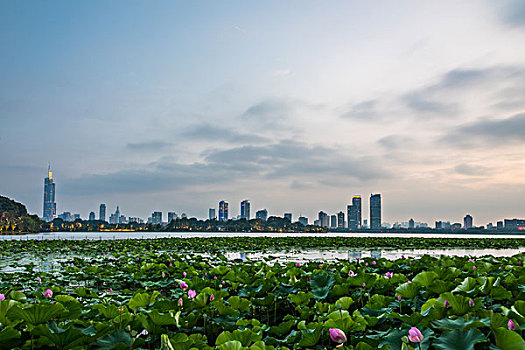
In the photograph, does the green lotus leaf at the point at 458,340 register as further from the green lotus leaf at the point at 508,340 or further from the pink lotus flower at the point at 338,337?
the pink lotus flower at the point at 338,337

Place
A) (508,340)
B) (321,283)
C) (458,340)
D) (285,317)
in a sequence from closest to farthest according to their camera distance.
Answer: (508,340)
(458,340)
(285,317)
(321,283)

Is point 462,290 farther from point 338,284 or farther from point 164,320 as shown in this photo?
point 164,320

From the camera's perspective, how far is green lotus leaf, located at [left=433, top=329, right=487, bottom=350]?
2.15 m

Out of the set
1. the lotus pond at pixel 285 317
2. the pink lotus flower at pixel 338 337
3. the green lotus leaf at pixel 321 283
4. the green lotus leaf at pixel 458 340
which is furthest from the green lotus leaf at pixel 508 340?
the green lotus leaf at pixel 321 283

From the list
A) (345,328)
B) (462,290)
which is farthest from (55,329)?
(462,290)

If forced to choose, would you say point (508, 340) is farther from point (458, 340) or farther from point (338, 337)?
point (338, 337)

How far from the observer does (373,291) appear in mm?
4797

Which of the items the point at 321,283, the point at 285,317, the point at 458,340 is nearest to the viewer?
the point at 458,340

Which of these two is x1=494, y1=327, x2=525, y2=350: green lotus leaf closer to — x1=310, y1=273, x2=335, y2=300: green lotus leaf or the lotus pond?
the lotus pond

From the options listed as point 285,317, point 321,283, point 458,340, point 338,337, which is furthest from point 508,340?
point 321,283

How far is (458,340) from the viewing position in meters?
2.23

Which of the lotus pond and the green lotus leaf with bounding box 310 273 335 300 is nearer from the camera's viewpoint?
the lotus pond

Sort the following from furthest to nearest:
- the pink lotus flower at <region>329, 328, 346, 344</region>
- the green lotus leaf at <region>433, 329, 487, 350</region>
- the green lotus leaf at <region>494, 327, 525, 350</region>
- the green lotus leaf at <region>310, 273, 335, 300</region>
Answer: the green lotus leaf at <region>310, 273, 335, 300</region>, the pink lotus flower at <region>329, 328, 346, 344</region>, the green lotus leaf at <region>433, 329, 487, 350</region>, the green lotus leaf at <region>494, 327, 525, 350</region>

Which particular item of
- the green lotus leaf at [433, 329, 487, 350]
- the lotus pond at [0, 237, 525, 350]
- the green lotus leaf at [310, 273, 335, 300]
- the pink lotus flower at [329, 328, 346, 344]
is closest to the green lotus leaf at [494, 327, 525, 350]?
the lotus pond at [0, 237, 525, 350]
